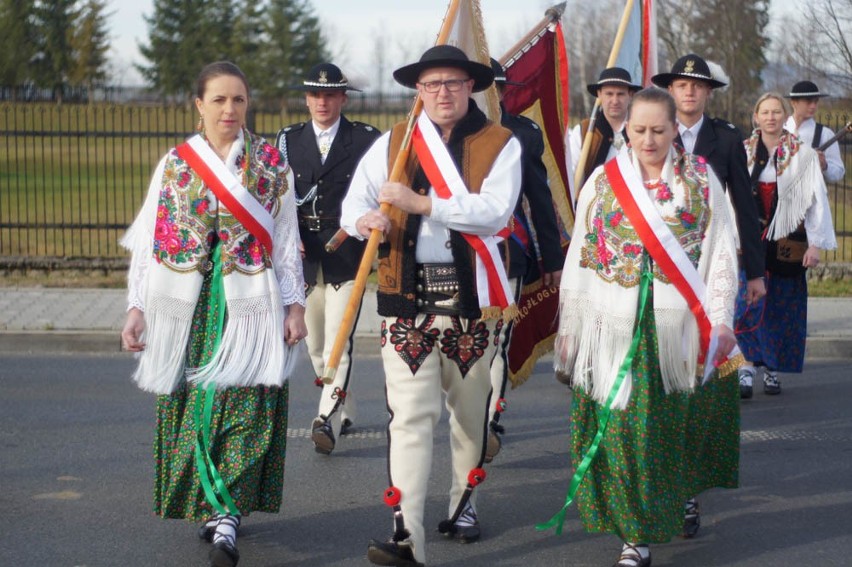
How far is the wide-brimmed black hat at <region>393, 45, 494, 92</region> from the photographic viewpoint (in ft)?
16.2

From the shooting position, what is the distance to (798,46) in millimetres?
17172

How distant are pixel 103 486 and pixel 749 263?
10.6ft

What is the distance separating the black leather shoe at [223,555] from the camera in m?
4.97

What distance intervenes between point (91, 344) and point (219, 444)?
18.6ft

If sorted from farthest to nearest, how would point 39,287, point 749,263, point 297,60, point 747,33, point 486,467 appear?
point 297,60 < point 747,33 < point 39,287 < point 486,467 < point 749,263

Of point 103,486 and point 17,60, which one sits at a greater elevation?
point 17,60

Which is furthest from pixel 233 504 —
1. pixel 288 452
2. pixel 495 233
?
pixel 288 452

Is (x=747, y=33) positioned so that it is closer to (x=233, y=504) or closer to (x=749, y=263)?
(x=749, y=263)

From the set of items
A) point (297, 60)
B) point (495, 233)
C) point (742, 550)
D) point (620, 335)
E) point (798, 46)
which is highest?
point (297, 60)

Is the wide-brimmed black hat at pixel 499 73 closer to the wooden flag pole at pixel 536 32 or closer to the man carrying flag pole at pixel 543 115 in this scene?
the man carrying flag pole at pixel 543 115

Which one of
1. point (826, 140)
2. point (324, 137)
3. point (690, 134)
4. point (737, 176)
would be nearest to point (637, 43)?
point (826, 140)

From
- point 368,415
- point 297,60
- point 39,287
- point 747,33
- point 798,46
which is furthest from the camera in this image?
point 297,60

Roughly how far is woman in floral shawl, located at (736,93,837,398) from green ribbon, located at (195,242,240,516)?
14.0ft

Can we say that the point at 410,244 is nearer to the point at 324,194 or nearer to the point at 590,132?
the point at 324,194
